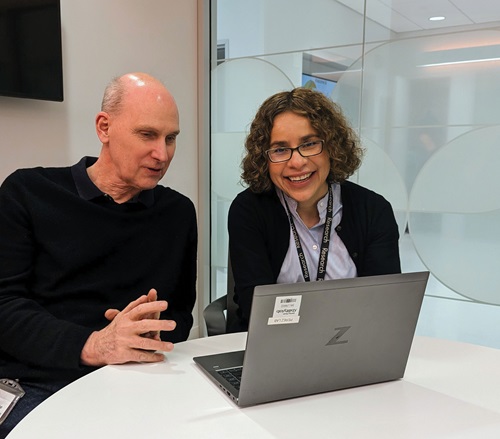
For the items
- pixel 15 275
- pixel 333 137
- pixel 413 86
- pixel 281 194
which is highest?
pixel 413 86

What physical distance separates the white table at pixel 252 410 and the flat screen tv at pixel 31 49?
5.46ft

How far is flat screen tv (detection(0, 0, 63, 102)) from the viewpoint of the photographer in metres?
2.25

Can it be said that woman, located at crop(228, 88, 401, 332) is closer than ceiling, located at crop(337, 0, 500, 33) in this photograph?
Yes

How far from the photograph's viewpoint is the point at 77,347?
4.25ft

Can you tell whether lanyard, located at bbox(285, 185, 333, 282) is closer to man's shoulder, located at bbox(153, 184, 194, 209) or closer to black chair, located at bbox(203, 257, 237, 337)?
black chair, located at bbox(203, 257, 237, 337)

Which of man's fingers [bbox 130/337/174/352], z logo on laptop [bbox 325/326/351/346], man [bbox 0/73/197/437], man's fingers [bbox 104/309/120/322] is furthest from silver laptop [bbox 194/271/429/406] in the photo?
man [bbox 0/73/197/437]

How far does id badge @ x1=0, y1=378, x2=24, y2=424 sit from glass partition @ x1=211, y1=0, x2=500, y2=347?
2.01 meters

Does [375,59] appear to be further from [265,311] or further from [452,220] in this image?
[265,311]

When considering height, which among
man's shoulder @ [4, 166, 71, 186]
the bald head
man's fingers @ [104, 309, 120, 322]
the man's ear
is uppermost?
the bald head

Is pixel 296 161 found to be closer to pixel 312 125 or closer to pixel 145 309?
pixel 312 125

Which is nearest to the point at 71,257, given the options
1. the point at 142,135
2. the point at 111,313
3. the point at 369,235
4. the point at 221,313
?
the point at 111,313

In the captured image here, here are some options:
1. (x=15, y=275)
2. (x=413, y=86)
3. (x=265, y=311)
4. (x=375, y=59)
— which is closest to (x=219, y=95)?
(x=375, y=59)

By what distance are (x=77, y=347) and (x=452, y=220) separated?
1.95m

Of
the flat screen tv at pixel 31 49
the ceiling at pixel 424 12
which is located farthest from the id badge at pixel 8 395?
the ceiling at pixel 424 12
